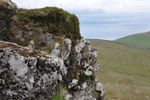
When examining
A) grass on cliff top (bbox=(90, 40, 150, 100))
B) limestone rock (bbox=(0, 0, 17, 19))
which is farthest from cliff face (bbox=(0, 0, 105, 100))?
grass on cliff top (bbox=(90, 40, 150, 100))

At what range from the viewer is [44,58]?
8.82m

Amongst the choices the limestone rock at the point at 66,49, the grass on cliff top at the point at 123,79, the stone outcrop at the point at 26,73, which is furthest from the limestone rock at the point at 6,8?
the grass on cliff top at the point at 123,79

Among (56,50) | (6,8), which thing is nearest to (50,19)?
(56,50)

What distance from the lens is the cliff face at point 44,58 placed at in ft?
25.3

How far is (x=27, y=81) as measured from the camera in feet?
26.0

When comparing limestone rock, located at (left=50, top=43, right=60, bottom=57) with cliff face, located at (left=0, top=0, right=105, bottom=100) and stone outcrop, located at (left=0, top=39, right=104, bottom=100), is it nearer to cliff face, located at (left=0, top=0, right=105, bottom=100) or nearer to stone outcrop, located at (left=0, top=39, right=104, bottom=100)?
cliff face, located at (left=0, top=0, right=105, bottom=100)

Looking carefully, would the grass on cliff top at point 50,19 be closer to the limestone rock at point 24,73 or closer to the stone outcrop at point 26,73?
the stone outcrop at point 26,73

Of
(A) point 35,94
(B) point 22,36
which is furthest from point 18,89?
(B) point 22,36

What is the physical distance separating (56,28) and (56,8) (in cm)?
223

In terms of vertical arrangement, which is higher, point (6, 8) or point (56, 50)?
point (6, 8)

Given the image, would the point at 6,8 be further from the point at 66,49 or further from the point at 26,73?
the point at 66,49

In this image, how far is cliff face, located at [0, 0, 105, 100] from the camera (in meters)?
7.72

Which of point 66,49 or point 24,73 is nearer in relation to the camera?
point 24,73

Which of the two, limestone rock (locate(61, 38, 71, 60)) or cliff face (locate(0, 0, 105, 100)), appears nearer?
cliff face (locate(0, 0, 105, 100))
